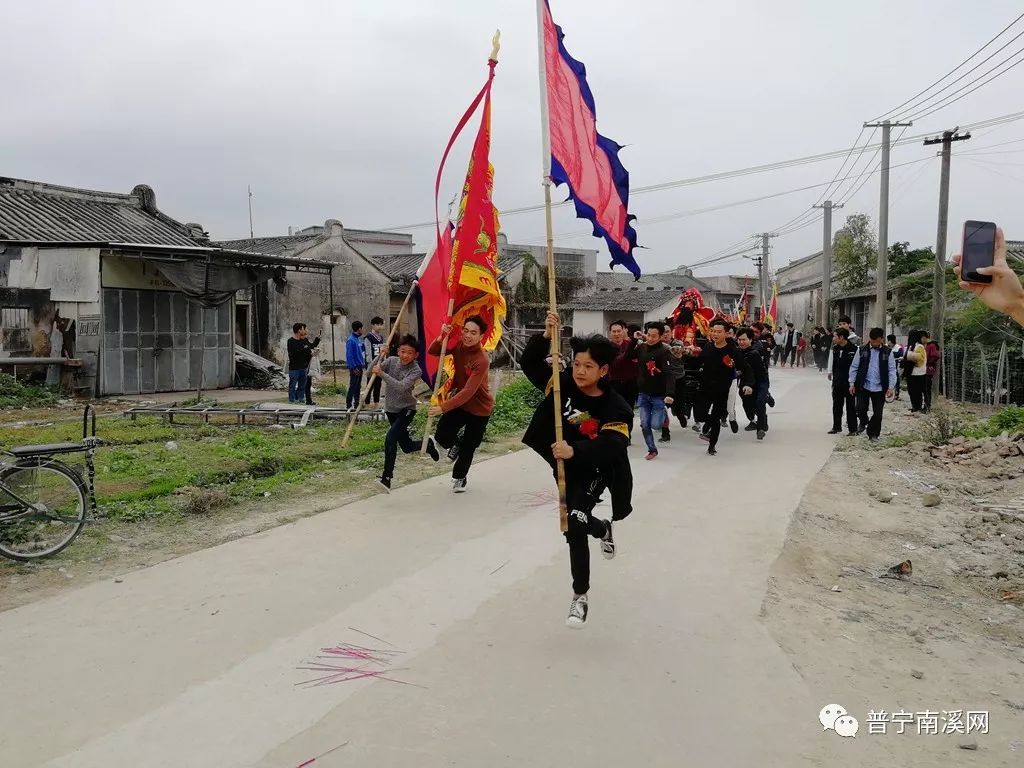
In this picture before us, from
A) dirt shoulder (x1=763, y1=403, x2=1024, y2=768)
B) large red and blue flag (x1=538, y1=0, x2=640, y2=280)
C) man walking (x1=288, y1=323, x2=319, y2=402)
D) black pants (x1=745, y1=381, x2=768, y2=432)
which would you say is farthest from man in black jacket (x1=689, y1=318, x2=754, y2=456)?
man walking (x1=288, y1=323, x2=319, y2=402)

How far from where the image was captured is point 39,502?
235 inches

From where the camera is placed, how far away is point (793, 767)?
326cm

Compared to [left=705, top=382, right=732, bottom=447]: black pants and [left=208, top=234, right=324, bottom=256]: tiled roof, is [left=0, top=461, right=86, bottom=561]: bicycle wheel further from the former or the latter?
[left=208, top=234, right=324, bottom=256]: tiled roof

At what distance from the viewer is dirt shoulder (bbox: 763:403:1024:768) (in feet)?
12.6

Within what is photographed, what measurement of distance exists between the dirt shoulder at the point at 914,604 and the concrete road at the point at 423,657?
223 mm

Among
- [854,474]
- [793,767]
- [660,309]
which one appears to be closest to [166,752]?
[793,767]

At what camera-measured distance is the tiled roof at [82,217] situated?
1888 cm

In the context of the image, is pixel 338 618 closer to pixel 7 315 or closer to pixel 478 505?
pixel 478 505

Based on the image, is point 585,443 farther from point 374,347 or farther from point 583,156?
point 374,347

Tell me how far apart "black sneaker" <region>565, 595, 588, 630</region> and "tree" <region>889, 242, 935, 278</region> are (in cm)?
3443

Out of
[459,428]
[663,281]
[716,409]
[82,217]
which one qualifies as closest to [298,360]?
[716,409]

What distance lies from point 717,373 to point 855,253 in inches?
1307

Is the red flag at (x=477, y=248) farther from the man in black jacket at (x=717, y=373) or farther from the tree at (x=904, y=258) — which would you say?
the tree at (x=904, y=258)

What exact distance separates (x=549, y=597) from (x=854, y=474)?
595 centimetres
